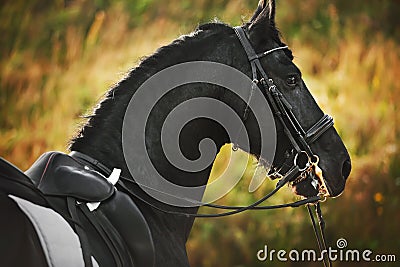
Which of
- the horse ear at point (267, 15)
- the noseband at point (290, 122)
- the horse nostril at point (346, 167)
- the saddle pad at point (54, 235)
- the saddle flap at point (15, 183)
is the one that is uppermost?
the horse ear at point (267, 15)

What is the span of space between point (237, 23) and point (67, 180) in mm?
3566

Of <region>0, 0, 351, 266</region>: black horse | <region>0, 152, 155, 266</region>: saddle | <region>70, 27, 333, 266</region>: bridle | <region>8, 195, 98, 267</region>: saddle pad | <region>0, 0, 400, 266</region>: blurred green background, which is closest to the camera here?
<region>8, 195, 98, 267</region>: saddle pad

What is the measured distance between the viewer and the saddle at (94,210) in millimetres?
2084

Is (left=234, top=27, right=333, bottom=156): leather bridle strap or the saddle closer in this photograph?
the saddle

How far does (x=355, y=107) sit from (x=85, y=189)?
12.5 feet

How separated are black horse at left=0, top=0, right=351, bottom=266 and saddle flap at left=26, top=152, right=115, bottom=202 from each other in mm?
118

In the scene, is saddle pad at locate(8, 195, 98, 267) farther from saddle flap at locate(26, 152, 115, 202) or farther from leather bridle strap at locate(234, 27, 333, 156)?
leather bridle strap at locate(234, 27, 333, 156)

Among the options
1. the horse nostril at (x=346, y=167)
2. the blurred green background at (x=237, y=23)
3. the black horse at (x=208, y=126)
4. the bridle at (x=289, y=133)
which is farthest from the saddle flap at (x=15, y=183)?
the blurred green background at (x=237, y=23)

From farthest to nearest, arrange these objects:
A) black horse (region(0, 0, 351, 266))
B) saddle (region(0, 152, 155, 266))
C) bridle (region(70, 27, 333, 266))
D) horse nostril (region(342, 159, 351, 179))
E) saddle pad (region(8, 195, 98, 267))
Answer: horse nostril (region(342, 159, 351, 179)) < bridle (region(70, 27, 333, 266)) < black horse (region(0, 0, 351, 266)) < saddle (region(0, 152, 155, 266)) < saddle pad (region(8, 195, 98, 267))

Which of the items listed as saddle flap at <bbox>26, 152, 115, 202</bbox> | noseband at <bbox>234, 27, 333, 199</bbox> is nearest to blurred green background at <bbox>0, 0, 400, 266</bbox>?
noseband at <bbox>234, 27, 333, 199</bbox>

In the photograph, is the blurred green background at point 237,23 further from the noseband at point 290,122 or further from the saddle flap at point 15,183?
the saddle flap at point 15,183

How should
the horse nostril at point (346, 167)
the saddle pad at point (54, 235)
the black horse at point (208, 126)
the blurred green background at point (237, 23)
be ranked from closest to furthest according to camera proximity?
the saddle pad at point (54, 235)
the black horse at point (208, 126)
the horse nostril at point (346, 167)
the blurred green background at point (237, 23)

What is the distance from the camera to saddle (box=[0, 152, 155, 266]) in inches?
82.0

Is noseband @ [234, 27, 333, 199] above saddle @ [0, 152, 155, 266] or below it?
above
